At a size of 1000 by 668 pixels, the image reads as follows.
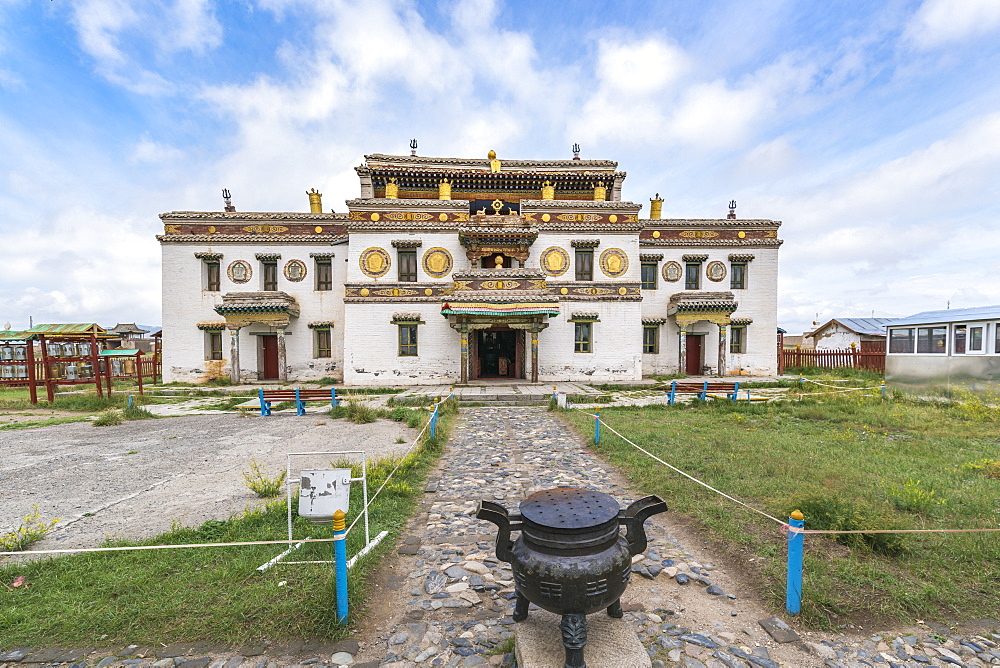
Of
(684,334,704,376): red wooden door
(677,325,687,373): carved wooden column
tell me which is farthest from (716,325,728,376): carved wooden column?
(677,325,687,373): carved wooden column

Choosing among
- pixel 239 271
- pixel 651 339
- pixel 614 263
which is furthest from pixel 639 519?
pixel 239 271

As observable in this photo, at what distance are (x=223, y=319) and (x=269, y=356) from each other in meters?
3.07

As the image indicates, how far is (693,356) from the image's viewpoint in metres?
22.5

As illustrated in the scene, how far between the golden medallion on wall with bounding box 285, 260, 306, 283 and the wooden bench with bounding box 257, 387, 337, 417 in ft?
26.8

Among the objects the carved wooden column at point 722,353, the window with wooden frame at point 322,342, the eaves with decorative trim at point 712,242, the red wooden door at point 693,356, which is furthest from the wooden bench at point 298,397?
the carved wooden column at point 722,353

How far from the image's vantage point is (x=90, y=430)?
1077cm

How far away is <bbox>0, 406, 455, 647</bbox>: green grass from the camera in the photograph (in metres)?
3.02

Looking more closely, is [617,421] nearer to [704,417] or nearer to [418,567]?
[704,417]

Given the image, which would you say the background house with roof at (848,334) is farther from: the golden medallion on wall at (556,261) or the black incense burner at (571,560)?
the black incense burner at (571,560)

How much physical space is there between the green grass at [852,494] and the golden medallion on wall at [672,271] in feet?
41.3

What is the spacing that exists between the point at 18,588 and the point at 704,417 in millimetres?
12770

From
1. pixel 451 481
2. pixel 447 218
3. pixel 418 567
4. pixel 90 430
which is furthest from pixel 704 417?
pixel 90 430

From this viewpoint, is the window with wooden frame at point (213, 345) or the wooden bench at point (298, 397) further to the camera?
the window with wooden frame at point (213, 345)

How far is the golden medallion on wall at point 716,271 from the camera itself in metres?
22.5
